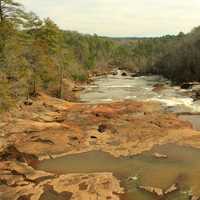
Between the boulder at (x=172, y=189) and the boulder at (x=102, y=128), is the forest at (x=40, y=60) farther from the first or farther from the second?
the boulder at (x=172, y=189)

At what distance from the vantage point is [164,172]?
20969mm

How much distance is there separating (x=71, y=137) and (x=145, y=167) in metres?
7.88

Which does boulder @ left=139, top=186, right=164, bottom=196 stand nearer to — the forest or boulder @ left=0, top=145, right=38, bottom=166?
boulder @ left=0, top=145, right=38, bottom=166

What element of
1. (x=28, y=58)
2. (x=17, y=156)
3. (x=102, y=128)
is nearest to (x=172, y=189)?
(x=17, y=156)

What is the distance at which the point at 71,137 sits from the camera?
28359 millimetres

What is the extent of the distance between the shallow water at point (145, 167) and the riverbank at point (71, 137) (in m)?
0.76

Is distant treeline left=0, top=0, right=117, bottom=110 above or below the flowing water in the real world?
above

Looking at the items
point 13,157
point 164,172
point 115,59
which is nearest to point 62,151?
point 13,157

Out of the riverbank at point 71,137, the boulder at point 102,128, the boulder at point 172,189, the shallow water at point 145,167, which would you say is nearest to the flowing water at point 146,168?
the shallow water at point 145,167

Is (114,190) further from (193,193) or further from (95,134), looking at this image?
(95,134)

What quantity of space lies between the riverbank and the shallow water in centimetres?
76

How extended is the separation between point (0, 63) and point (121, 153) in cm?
1178

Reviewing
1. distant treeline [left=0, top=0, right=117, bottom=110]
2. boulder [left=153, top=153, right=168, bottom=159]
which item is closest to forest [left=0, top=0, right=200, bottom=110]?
distant treeline [left=0, top=0, right=117, bottom=110]

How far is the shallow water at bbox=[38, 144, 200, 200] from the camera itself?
18703mm
